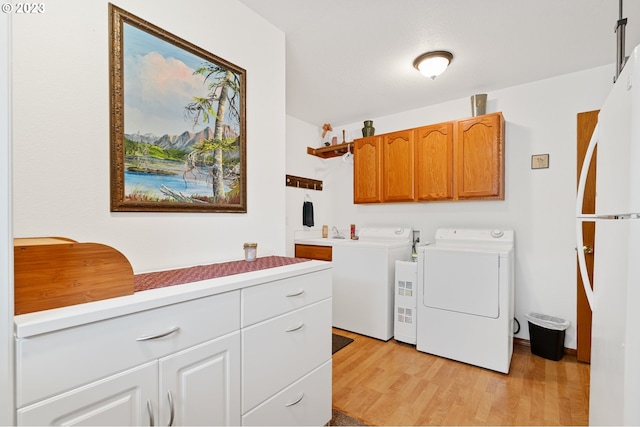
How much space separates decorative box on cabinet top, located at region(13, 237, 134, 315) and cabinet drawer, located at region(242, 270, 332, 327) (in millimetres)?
433

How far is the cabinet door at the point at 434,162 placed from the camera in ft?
9.32

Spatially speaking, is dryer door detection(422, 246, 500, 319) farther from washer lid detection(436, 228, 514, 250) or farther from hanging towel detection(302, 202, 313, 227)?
hanging towel detection(302, 202, 313, 227)

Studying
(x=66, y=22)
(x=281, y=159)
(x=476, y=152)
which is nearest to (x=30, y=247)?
(x=66, y=22)

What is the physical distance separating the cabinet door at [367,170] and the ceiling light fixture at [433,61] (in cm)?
105

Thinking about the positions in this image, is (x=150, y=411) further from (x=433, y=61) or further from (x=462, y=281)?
(x=433, y=61)

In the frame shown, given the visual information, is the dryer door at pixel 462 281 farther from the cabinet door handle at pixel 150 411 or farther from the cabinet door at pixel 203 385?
the cabinet door handle at pixel 150 411

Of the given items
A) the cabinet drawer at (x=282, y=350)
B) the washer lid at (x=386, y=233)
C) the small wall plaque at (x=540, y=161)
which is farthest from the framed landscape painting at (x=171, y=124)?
the small wall plaque at (x=540, y=161)

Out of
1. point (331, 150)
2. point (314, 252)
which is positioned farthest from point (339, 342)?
point (331, 150)

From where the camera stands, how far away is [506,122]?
2838mm

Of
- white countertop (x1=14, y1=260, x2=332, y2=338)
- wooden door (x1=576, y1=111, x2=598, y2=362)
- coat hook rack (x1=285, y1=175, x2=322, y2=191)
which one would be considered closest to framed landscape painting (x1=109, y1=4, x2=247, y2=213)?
white countertop (x1=14, y1=260, x2=332, y2=338)

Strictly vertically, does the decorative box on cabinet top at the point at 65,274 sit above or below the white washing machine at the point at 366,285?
above

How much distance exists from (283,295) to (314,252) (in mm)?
2008

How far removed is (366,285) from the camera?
9.52 ft

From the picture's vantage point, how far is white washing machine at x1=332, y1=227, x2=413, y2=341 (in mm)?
2799
